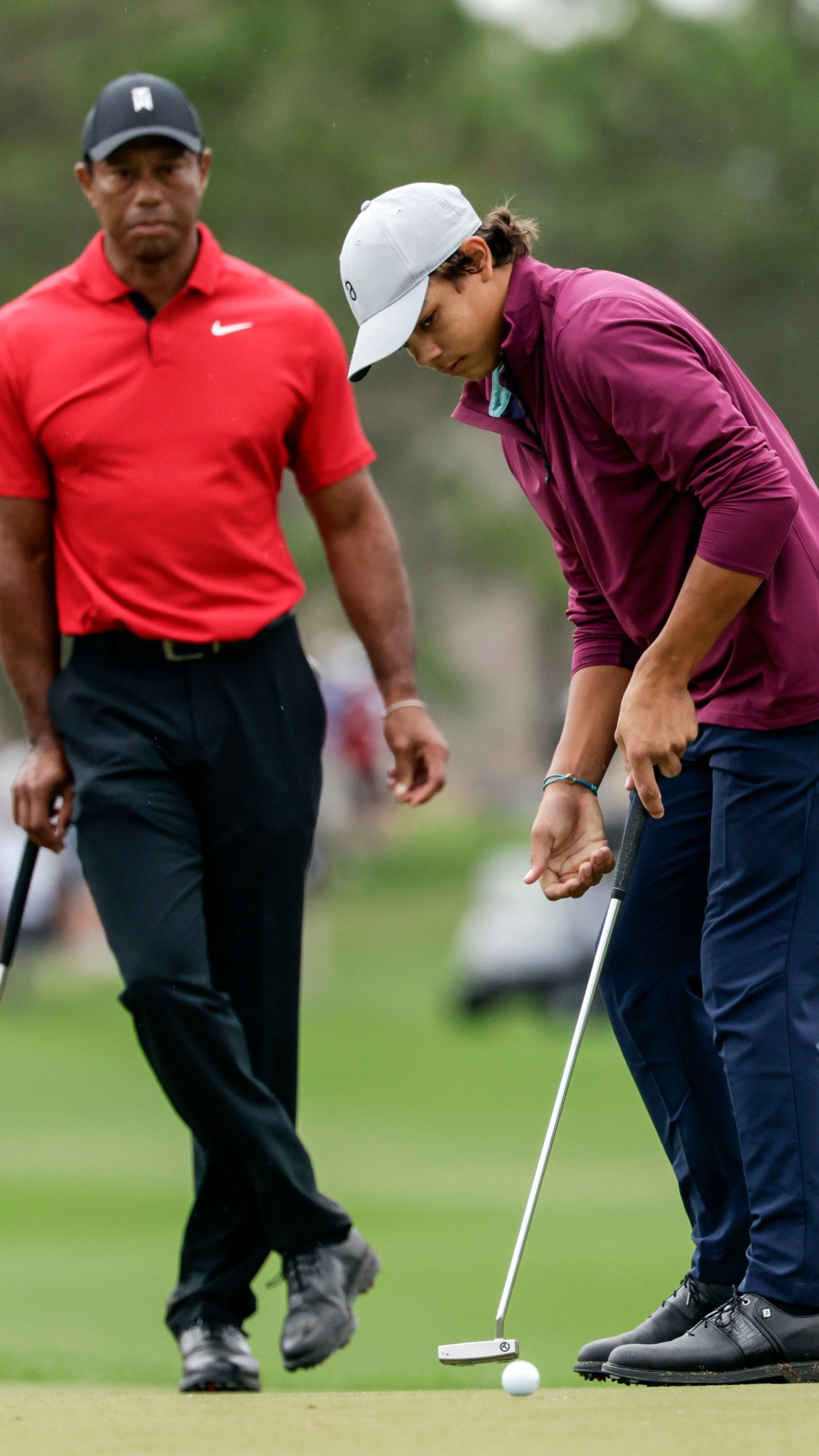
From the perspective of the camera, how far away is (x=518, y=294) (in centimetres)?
397

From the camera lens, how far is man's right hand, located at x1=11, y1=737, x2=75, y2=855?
490 centimetres

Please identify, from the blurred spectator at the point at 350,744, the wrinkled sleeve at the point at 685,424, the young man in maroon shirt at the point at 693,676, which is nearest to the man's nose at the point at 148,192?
the young man in maroon shirt at the point at 693,676

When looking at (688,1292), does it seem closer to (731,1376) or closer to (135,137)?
(731,1376)

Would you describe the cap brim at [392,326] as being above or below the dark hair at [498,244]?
below

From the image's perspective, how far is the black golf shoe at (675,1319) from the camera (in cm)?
421

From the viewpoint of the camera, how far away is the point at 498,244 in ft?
13.3

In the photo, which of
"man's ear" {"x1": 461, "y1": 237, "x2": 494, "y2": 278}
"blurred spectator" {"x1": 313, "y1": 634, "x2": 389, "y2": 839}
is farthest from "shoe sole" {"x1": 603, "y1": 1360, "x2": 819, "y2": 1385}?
"blurred spectator" {"x1": 313, "y1": 634, "x2": 389, "y2": 839}

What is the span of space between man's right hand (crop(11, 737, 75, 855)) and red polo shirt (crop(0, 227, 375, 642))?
0.95 feet

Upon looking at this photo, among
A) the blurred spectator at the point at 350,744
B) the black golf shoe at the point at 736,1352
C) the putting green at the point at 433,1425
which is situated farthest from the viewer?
the blurred spectator at the point at 350,744

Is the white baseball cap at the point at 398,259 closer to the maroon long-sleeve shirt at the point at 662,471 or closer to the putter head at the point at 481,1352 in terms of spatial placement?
the maroon long-sleeve shirt at the point at 662,471

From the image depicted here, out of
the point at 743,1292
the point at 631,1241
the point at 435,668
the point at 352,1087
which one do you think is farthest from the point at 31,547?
the point at 435,668

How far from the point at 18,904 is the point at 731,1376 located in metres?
1.93

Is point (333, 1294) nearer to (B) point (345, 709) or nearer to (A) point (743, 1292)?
(A) point (743, 1292)

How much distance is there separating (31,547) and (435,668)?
30581 millimetres
